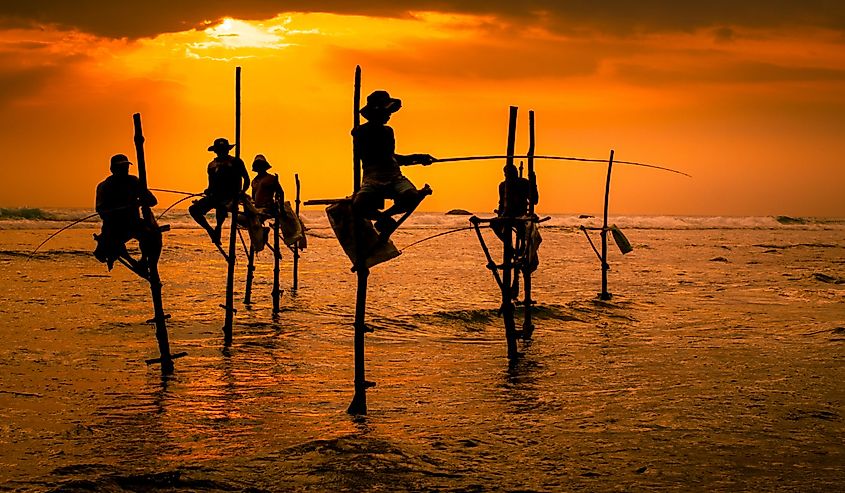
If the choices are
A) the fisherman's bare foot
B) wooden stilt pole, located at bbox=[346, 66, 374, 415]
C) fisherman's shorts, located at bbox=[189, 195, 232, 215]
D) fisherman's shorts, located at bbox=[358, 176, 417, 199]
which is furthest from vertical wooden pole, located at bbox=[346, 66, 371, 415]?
fisherman's shorts, located at bbox=[189, 195, 232, 215]

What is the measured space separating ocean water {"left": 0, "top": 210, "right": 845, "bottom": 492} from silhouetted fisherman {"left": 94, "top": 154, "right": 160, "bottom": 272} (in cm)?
217

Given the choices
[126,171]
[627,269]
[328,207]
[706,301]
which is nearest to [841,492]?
[328,207]

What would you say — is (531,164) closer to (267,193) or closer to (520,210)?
(520,210)

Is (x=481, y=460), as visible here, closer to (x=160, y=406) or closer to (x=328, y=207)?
(x=328, y=207)

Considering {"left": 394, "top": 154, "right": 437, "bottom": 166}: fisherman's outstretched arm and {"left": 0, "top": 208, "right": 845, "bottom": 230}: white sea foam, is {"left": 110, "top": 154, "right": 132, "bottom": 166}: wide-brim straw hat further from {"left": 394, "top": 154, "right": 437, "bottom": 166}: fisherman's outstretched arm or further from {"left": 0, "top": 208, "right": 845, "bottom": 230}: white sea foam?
{"left": 0, "top": 208, "right": 845, "bottom": 230}: white sea foam

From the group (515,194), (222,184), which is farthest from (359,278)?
(222,184)

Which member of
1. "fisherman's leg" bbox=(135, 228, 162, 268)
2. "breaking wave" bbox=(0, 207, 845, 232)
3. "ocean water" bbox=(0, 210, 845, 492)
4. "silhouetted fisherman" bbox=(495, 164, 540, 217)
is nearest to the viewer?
"ocean water" bbox=(0, 210, 845, 492)

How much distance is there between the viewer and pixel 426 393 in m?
13.6

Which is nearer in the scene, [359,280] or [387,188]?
[387,188]

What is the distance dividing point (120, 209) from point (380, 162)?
442 cm

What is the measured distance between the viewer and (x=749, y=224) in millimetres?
103562

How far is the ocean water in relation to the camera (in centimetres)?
959

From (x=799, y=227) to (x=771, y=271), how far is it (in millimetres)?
65409

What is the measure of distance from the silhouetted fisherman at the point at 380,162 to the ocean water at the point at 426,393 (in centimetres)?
280
